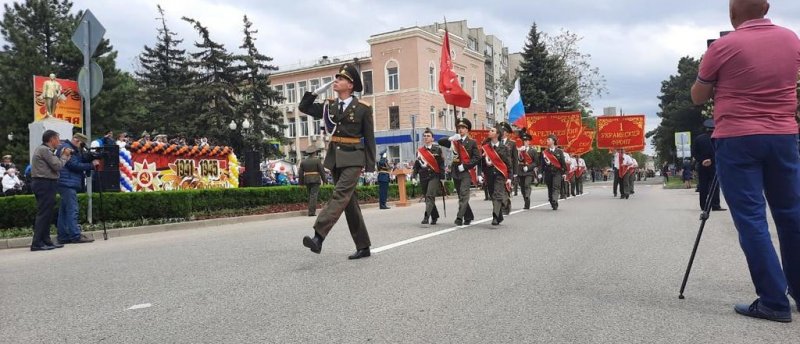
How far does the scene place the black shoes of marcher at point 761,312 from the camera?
395cm

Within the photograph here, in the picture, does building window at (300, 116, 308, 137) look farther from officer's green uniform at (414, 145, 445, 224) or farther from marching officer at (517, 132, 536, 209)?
officer's green uniform at (414, 145, 445, 224)

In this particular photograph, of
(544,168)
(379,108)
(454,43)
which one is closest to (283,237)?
(544,168)

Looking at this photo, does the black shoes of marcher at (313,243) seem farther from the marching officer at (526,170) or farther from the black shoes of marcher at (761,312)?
the marching officer at (526,170)

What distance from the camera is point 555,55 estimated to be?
5650 centimetres

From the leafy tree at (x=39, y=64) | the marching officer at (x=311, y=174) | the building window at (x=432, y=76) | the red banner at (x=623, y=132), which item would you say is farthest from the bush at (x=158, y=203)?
the building window at (x=432, y=76)

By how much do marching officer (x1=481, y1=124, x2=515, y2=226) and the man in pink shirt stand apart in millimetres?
7083

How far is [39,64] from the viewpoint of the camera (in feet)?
118

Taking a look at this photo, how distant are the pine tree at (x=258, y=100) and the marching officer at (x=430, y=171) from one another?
2923 cm

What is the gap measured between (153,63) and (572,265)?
5098 centimetres

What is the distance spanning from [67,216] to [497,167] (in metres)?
7.51

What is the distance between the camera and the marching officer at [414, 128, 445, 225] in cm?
1138

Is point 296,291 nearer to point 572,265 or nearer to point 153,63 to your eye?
point 572,265

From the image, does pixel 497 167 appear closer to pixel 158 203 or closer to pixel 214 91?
pixel 158 203

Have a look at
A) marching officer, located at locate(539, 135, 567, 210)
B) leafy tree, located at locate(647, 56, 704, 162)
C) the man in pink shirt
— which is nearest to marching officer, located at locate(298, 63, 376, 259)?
the man in pink shirt
